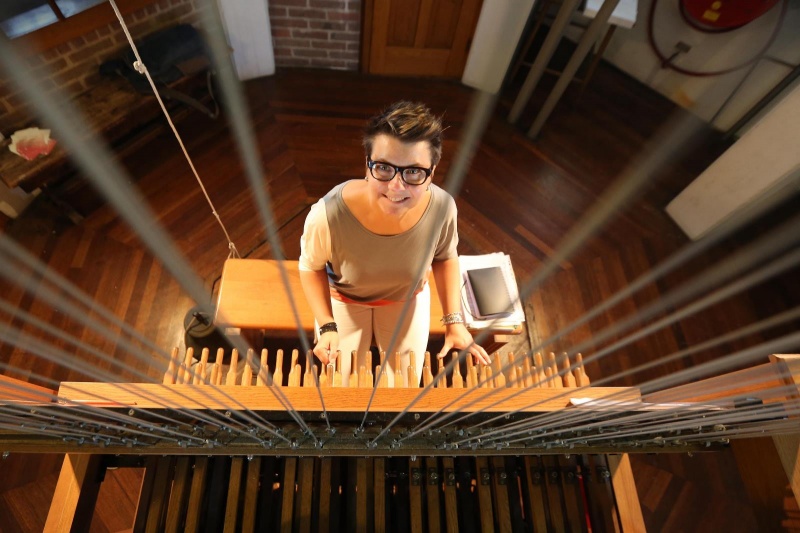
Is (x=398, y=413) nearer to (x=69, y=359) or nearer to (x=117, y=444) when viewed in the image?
(x=117, y=444)

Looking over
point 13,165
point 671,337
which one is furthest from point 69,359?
point 671,337

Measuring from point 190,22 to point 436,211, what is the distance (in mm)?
2637

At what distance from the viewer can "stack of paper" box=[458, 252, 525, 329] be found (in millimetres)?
2135

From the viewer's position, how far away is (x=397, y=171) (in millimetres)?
1258

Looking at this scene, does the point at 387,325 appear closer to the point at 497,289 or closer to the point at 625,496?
the point at 497,289

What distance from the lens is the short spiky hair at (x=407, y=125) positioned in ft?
3.95

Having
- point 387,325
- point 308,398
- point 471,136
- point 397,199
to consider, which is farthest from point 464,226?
point 308,398

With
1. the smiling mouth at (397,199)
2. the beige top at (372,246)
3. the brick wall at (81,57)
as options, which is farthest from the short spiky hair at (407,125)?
the brick wall at (81,57)

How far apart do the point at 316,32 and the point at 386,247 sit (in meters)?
2.69

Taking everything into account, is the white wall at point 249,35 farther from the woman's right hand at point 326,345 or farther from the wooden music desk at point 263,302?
the woman's right hand at point 326,345

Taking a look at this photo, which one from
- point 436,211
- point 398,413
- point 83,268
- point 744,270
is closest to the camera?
point 398,413

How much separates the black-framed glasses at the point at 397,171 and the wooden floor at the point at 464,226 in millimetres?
1676

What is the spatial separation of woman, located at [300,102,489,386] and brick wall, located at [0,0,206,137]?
2.23m

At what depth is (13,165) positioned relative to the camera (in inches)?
98.9
